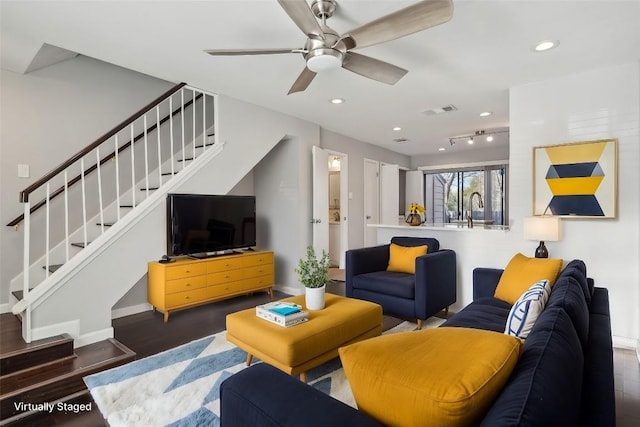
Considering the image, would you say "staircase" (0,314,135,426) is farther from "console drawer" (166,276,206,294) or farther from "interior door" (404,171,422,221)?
"interior door" (404,171,422,221)

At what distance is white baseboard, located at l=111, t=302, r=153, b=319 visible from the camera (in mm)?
3661

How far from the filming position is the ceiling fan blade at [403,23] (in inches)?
64.6

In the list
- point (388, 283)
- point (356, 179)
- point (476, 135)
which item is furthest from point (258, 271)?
point (476, 135)

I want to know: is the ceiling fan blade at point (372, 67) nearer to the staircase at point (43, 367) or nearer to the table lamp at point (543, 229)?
the table lamp at point (543, 229)

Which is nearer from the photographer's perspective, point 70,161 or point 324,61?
point 324,61

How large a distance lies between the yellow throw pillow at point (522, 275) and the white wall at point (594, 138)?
0.90 meters

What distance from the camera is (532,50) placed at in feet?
8.79

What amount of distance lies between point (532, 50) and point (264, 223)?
385 centimetres

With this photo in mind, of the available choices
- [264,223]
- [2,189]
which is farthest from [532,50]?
[2,189]

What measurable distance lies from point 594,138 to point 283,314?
3182 millimetres

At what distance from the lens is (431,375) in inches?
31.0

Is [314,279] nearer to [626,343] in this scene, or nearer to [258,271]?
[258,271]

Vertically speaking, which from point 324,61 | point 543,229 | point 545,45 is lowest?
point 543,229

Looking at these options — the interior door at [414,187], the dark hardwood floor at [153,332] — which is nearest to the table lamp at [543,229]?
the dark hardwood floor at [153,332]
